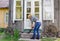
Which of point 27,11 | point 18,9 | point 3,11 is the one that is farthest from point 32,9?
point 3,11

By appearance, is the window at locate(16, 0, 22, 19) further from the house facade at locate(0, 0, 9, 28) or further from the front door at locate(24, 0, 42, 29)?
the house facade at locate(0, 0, 9, 28)

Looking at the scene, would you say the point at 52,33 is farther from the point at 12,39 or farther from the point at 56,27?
the point at 12,39

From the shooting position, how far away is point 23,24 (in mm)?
14625

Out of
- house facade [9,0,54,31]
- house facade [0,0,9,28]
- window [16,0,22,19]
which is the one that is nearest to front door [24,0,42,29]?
house facade [9,0,54,31]

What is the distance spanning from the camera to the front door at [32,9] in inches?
575

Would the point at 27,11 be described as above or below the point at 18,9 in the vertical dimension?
below

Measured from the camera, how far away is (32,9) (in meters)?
14.6

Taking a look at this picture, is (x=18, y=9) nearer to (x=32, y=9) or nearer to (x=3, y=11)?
(x=32, y=9)

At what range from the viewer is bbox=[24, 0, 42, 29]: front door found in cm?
1461

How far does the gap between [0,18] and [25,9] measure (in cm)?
993

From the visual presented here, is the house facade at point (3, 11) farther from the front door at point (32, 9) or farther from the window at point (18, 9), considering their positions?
the front door at point (32, 9)

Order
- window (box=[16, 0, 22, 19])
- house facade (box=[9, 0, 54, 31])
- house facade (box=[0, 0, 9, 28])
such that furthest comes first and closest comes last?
house facade (box=[0, 0, 9, 28]) → window (box=[16, 0, 22, 19]) → house facade (box=[9, 0, 54, 31])

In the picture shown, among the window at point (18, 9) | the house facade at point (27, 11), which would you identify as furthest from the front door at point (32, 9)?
the window at point (18, 9)

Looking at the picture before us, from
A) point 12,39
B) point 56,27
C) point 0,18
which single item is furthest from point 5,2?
point 12,39
